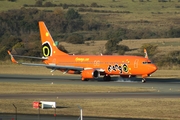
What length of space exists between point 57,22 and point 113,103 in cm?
14208

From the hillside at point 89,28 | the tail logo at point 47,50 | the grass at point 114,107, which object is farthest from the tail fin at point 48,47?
the hillside at point 89,28

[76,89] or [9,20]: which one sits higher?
[9,20]

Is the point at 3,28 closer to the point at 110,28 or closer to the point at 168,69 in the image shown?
the point at 110,28

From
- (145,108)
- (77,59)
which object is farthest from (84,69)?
(145,108)

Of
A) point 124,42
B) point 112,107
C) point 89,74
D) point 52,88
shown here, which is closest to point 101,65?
point 89,74

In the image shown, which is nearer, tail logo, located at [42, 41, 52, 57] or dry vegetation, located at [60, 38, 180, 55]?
tail logo, located at [42, 41, 52, 57]

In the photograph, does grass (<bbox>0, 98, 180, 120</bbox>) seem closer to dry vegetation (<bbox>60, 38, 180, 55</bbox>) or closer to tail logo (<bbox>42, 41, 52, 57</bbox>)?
tail logo (<bbox>42, 41, 52, 57</bbox>)

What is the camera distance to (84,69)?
230 ft

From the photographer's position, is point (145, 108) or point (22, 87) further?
point (22, 87)

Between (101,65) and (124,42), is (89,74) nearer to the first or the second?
(101,65)

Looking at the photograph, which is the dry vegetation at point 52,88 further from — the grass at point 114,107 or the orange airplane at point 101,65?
the orange airplane at point 101,65

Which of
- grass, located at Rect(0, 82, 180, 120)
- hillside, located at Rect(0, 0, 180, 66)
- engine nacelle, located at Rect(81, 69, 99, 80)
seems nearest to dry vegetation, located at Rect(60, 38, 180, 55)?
hillside, located at Rect(0, 0, 180, 66)

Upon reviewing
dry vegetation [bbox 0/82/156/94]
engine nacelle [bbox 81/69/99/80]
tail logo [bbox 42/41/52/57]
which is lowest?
dry vegetation [bbox 0/82/156/94]

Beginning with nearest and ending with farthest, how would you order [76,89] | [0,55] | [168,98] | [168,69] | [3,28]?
[168,98], [76,89], [168,69], [0,55], [3,28]
